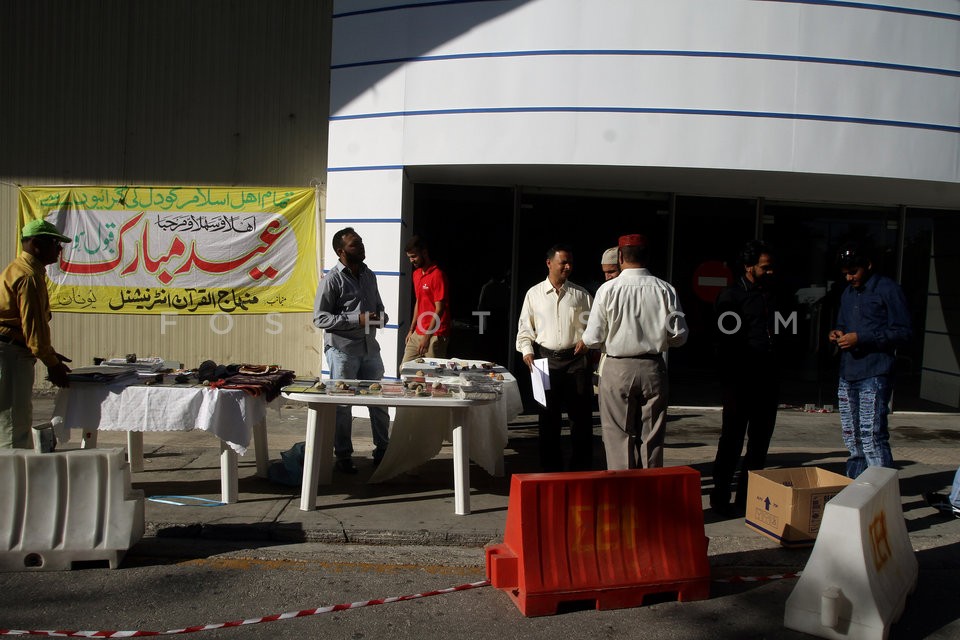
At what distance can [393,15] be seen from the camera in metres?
8.84

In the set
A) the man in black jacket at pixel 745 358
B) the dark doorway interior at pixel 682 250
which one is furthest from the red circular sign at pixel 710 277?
the man in black jacket at pixel 745 358

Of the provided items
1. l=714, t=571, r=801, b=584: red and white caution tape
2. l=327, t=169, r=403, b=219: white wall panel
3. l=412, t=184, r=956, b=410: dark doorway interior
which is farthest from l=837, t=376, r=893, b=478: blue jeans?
l=327, t=169, r=403, b=219: white wall panel

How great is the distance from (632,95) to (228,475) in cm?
555

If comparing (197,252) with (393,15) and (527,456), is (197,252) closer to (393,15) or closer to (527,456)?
(393,15)

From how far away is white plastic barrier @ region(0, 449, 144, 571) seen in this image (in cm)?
468

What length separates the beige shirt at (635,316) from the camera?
5.26 metres

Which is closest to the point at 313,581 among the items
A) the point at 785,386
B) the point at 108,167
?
the point at 108,167

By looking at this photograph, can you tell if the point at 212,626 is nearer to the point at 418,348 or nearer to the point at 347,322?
the point at 347,322

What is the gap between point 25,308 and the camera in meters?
5.28

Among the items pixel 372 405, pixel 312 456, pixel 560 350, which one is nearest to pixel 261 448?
pixel 312 456

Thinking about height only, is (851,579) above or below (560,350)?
below

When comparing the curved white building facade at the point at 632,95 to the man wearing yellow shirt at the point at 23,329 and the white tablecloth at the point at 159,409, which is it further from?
the man wearing yellow shirt at the point at 23,329

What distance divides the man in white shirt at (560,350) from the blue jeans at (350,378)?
1263mm

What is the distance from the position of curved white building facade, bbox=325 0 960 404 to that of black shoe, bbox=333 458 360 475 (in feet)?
7.78
